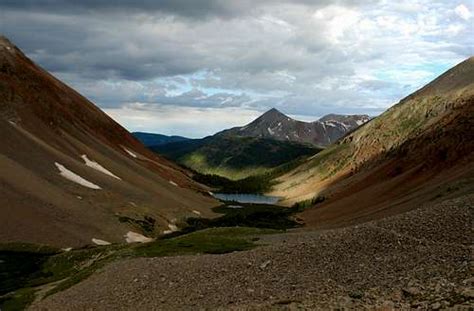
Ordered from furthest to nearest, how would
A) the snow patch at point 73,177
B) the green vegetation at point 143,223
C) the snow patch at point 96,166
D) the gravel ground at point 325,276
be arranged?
the snow patch at point 96,166 → the snow patch at point 73,177 → the green vegetation at point 143,223 → the gravel ground at point 325,276

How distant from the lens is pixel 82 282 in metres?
54.4

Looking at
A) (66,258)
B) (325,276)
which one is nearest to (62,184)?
(66,258)

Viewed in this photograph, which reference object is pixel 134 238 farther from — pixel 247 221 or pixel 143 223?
pixel 247 221

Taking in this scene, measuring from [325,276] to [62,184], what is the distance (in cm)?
9467

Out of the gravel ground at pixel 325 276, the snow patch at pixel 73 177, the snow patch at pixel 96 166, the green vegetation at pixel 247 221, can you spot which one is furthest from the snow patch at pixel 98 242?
the snow patch at pixel 96 166

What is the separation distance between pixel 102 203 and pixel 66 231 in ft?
79.6

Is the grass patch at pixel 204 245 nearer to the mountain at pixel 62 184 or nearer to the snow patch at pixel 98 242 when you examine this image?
the snow patch at pixel 98 242

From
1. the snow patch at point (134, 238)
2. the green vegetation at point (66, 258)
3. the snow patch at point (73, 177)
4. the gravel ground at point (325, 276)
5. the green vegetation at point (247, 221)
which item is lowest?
the green vegetation at point (247, 221)

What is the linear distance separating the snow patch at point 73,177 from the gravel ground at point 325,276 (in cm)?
7578

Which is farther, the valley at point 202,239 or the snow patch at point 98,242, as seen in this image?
the snow patch at point 98,242

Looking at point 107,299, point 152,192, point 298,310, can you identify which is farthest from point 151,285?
point 152,192

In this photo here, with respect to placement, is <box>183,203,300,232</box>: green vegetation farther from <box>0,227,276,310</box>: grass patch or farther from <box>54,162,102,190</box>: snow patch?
<box>0,227,276,310</box>: grass patch

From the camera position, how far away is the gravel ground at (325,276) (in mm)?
29995

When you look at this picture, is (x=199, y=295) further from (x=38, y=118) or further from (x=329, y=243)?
(x=38, y=118)
